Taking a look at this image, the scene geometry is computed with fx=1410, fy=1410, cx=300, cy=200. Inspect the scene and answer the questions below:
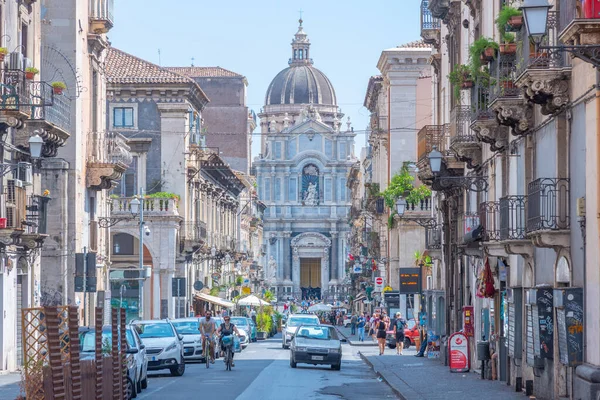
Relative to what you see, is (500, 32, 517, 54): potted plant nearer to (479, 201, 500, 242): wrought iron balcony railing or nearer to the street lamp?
(479, 201, 500, 242): wrought iron balcony railing

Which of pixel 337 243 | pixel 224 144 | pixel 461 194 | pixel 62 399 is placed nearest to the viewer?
pixel 62 399

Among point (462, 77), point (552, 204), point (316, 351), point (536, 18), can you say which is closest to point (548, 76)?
point (552, 204)

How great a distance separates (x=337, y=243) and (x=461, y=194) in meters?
134

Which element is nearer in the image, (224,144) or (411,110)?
(411,110)

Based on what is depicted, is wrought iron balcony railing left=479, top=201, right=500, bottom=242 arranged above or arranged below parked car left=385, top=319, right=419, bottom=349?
above

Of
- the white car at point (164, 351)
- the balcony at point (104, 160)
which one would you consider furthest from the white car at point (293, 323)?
the white car at point (164, 351)

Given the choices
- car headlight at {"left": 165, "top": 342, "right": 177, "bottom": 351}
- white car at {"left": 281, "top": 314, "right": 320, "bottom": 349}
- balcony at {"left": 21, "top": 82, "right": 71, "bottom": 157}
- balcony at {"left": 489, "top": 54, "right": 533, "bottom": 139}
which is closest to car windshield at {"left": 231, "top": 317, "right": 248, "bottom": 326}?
white car at {"left": 281, "top": 314, "right": 320, "bottom": 349}

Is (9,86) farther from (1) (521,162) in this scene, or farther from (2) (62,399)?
(2) (62,399)

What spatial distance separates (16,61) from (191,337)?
41.9 feet

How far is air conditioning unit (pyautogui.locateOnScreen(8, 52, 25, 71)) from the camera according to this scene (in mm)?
Answer: 32562

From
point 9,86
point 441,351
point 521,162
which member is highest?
point 9,86

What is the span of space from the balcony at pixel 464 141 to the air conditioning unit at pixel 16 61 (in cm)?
1016

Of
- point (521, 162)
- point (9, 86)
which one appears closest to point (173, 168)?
point (9, 86)

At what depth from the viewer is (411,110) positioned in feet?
232
